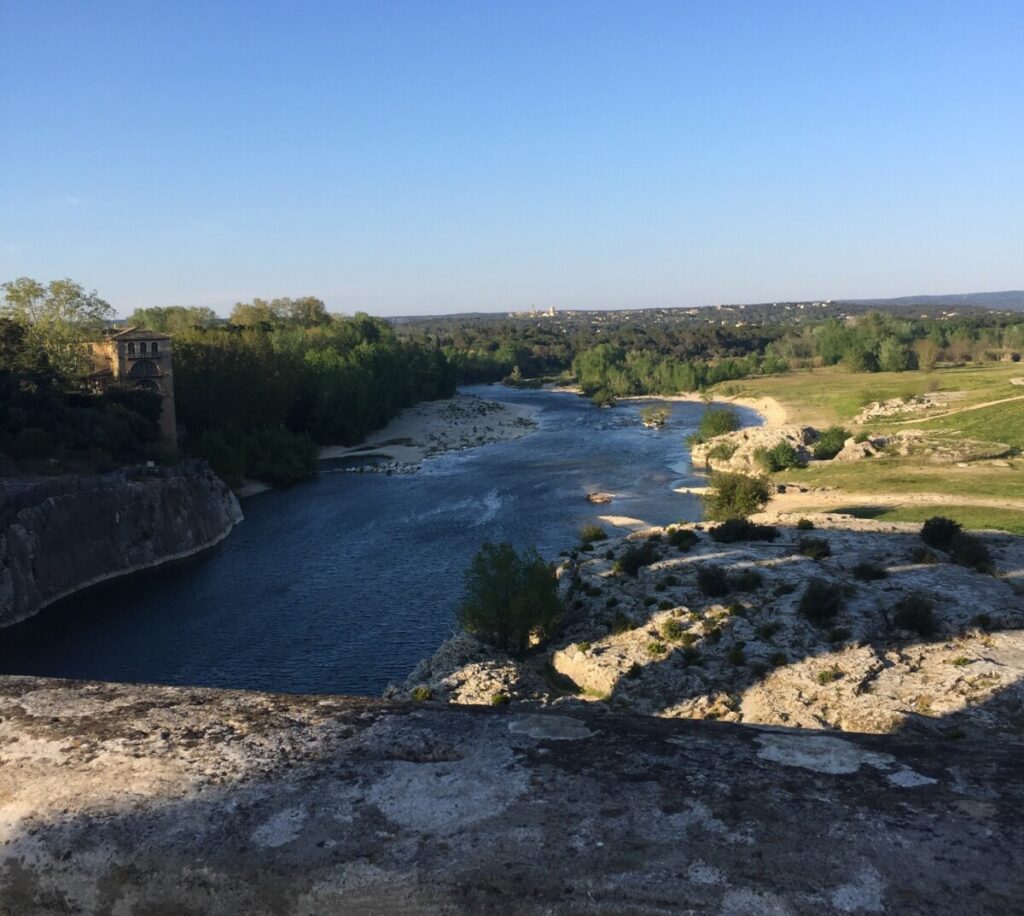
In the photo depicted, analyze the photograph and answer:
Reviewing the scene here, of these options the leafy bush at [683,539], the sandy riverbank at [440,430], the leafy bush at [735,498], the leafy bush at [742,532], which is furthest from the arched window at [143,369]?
the leafy bush at [742,532]

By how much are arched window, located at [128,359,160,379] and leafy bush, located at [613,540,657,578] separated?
50.1m

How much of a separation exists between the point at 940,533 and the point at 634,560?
1551cm

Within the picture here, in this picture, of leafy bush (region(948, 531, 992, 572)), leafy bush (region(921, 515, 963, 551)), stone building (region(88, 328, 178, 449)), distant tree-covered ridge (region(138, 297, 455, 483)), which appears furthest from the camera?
distant tree-covered ridge (region(138, 297, 455, 483))

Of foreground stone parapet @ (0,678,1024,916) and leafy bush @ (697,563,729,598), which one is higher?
foreground stone parapet @ (0,678,1024,916)

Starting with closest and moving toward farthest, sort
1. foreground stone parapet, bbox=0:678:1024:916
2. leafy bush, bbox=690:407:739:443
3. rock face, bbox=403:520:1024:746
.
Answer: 1. foreground stone parapet, bbox=0:678:1024:916
2. rock face, bbox=403:520:1024:746
3. leafy bush, bbox=690:407:739:443

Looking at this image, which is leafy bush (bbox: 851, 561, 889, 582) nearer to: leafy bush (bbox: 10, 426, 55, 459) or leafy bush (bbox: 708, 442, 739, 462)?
leafy bush (bbox: 708, 442, 739, 462)

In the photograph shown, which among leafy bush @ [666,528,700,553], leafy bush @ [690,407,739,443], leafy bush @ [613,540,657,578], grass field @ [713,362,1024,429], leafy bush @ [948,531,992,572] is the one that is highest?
grass field @ [713,362,1024,429]

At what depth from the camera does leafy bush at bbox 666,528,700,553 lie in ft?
157

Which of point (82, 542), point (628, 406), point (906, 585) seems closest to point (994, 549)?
point (906, 585)

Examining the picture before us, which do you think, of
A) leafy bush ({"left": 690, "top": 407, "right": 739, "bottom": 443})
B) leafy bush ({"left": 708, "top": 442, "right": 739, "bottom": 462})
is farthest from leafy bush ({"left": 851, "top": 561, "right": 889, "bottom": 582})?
leafy bush ({"left": 690, "top": 407, "right": 739, "bottom": 443})

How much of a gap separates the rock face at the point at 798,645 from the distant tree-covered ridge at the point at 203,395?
41.2 metres

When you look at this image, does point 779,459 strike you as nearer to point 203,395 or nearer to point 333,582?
point 333,582

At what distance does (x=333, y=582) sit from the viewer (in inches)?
1998

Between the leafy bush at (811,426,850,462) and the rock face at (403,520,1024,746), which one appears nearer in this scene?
the rock face at (403,520,1024,746)
